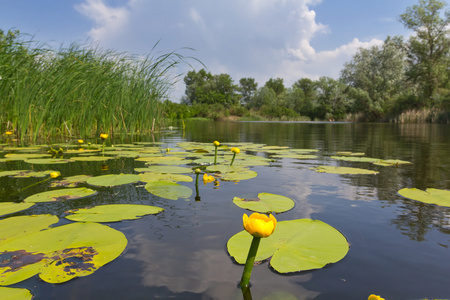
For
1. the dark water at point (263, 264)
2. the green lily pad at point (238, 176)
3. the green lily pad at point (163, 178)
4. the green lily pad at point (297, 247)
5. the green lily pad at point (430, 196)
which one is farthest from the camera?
the green lily pad at point (238, 176)

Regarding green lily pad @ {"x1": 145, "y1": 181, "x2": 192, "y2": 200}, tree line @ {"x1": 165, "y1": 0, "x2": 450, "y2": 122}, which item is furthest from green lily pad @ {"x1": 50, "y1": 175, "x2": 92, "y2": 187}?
tree line @ {"x1": 165, "y1": 0, "x2": 450, "y2": 122}

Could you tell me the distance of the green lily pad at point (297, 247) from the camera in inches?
31.8

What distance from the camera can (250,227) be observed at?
1.90 ft

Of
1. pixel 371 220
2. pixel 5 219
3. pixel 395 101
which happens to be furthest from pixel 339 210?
pixel 395 101

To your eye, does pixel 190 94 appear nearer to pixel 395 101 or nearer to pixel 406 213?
pixel 395 101

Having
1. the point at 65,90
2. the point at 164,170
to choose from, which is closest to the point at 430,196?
the point at 164,170

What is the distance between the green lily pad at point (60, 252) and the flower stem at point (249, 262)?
1.27ft

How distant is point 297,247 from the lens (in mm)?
889

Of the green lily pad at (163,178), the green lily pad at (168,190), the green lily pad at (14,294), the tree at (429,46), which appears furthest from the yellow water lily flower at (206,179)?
the tree at (429,46)

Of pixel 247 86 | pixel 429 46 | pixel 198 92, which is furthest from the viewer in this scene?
A: pixel 247 86

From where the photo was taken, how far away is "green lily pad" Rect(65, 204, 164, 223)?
111 cm

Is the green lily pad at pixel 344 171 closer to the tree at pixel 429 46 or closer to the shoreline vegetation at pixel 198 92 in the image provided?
the shoreline vegetation at pixel 198 92

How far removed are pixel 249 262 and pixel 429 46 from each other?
101ft

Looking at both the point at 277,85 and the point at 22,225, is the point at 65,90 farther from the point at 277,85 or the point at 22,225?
the point at 277,85
